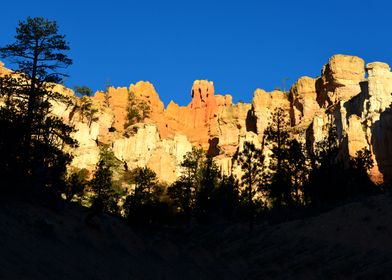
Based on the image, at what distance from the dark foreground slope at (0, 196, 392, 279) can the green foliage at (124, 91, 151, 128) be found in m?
89.4

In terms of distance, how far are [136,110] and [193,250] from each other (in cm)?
9111

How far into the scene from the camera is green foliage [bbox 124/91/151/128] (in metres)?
114

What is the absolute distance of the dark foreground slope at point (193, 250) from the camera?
13.6 meters

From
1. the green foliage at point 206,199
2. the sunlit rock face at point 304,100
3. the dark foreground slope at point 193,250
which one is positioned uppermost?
the sunlit rock face at point 304,100

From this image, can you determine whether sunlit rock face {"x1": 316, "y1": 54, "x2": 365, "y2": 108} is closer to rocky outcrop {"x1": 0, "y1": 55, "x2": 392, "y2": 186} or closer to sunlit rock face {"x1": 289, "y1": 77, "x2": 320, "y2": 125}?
rocky outcrop {"x1": 0, "y1": 55, "x2": 392, "y2": 186}

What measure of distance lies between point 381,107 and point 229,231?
47.3m

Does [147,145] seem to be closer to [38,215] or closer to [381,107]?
[381,107]

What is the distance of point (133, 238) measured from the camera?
23.3 metres

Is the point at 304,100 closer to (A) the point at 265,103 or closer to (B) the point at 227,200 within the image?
(A) the point at 265,103

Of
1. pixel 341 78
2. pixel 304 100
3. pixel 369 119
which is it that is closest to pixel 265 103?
pixel 304 100

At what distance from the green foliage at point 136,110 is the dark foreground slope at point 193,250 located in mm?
89359

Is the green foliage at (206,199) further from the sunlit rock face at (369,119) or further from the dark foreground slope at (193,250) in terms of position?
the sunlit rock face at (369,119)

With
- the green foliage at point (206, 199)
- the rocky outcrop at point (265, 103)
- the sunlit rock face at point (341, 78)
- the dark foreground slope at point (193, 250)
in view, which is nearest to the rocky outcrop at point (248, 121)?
the sunlit rock face at point (341, 78)

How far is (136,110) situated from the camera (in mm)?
115438
